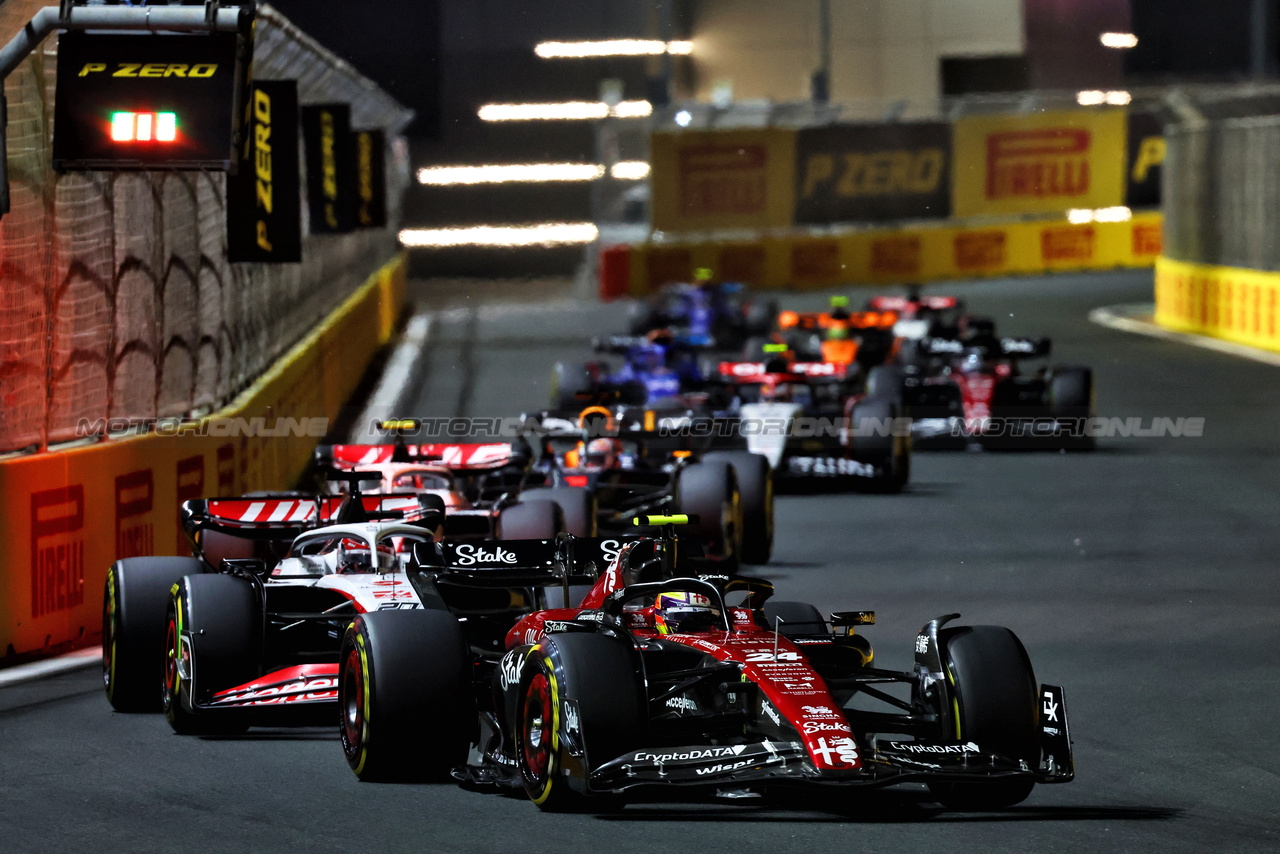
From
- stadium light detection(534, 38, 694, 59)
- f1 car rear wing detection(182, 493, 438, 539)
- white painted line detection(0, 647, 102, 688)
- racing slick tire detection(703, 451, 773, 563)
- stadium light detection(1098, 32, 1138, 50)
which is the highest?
stadium light detection(1098, 32, 1138, 50)

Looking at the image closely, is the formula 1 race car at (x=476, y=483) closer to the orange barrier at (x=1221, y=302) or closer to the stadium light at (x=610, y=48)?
the orange barrier at (x=1221, y=302)

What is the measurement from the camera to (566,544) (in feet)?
30.7

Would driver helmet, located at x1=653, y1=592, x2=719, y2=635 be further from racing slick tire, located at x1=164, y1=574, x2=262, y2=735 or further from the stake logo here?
the stake logo

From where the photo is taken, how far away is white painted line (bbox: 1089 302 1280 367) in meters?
30.0

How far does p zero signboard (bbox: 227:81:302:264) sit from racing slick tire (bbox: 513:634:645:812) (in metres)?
7.61

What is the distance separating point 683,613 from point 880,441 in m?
10.4

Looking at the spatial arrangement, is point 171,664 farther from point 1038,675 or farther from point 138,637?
point 1038,675

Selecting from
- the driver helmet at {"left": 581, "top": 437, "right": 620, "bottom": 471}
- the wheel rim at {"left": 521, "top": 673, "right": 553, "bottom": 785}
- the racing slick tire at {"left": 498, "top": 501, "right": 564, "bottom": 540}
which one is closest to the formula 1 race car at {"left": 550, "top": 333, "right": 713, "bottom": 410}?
the driver helmet at {"left": 581, "top": 437, "right": 620, "bottom": 471}

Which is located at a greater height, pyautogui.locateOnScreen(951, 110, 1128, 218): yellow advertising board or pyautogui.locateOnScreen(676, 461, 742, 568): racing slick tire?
pyautogui.locateOnScreen(951, 110, 1128, 218): yellow advertising board

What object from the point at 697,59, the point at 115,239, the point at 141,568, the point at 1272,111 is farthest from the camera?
the point at 697,59

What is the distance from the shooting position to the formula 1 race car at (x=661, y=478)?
14414mm

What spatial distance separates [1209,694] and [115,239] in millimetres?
7006

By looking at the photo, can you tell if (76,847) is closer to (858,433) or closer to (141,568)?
(141,568)

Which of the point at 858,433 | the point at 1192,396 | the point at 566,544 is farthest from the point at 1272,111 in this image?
the point at 566,544
